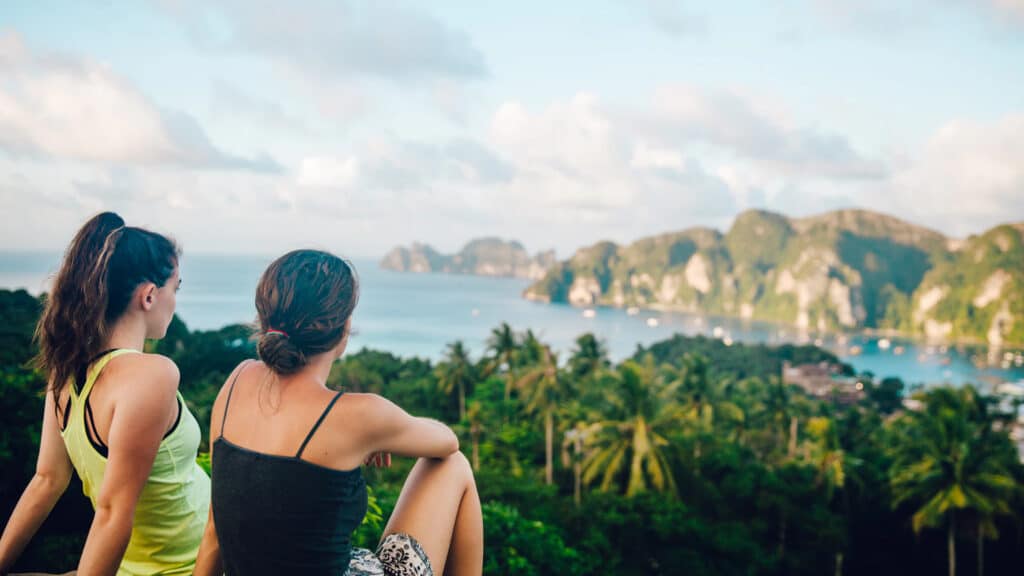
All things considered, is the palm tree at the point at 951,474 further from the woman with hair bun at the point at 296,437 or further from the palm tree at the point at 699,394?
the woman with hair bun at the point at 296,437

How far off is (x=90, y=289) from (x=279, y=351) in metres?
0.53

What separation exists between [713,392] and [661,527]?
12906 millimetres

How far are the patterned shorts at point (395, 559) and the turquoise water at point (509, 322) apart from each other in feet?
125

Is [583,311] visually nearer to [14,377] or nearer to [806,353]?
[806,353]

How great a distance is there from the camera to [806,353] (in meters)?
69.6

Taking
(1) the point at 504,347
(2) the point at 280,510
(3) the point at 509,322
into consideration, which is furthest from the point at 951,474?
(3) the point at 509,322

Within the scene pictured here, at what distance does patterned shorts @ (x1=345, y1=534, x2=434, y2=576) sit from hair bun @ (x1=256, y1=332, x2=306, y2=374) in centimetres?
60

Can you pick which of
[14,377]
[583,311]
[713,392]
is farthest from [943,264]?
[14,377]

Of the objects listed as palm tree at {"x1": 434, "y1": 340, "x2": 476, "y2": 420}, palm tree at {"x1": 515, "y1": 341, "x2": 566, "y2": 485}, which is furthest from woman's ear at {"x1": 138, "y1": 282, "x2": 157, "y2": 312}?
palm tree at {"x1": 434, "y1": 340, "x2": 476, "y2": 420}

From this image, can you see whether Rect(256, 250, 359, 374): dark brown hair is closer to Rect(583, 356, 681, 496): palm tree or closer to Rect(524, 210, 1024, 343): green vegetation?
Rect(583, 356, 681, 496): palm tree

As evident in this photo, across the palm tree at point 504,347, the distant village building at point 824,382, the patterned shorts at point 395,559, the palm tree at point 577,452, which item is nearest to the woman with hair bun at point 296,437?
the patterned shorts at point 395,559

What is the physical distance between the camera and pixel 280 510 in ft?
5.09

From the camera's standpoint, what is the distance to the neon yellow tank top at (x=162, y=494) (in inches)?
67.1

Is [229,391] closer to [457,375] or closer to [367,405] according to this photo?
[367,405]
